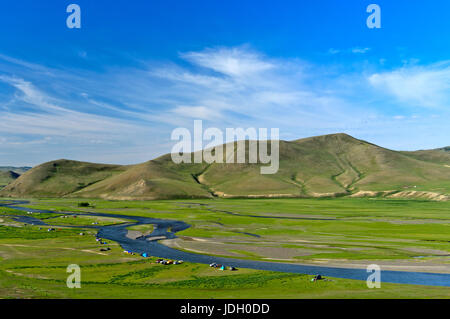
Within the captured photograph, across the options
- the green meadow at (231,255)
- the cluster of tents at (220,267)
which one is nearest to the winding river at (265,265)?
the cluster of tents at (220,267)

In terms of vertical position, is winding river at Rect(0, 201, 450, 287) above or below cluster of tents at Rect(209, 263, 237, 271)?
below

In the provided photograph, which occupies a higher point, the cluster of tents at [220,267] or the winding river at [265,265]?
the cluster of tents at [220,267]

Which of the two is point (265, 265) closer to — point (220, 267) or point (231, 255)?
point (220, 267)

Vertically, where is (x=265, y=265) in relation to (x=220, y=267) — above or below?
below

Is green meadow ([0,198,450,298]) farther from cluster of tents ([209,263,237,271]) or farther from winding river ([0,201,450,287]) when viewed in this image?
winding river ([0,201,450,287])

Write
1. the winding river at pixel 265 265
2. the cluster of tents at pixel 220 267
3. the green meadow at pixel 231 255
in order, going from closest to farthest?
the green meadow at pixel 231 255 → the winding river at pixel 265 265 → the cluster of tents at pixel 220 267

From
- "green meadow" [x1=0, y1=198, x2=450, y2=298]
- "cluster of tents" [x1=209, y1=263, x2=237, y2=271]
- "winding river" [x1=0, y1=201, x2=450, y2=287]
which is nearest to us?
"green meadow" [x1=0, y1=198, x2=450, y2=298]

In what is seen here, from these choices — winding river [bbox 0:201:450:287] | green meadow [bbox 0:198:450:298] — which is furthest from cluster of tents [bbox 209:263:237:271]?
winding river [bbox 0:201:450:287]

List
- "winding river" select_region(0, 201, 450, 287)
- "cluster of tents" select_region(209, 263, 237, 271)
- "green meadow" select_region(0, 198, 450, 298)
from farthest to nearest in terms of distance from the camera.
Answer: "cluster of tents" select_region(209, 263, 237, 271)
"winding river" select_region(0, 201, 450, 287)
"green meadow" select_region(0, 198, 450, 298)

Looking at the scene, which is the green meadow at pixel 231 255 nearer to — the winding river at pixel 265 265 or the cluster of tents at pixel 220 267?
the cluster of tents at pixel 220 267

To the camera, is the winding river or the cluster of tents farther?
the cluster of tents

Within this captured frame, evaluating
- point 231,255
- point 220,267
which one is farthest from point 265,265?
point 231,255
